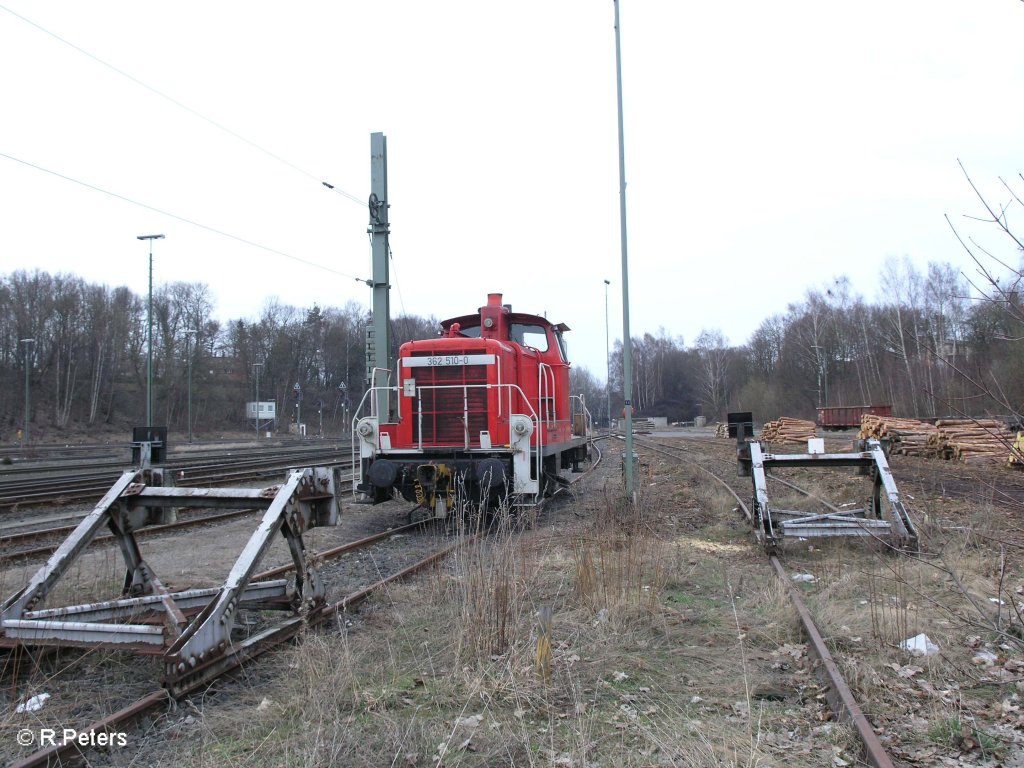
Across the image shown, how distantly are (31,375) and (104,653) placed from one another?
66.9 m

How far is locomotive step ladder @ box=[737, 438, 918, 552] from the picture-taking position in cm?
709

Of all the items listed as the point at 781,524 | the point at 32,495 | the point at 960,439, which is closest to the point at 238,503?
the point at 781,524

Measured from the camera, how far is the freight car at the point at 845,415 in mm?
42281

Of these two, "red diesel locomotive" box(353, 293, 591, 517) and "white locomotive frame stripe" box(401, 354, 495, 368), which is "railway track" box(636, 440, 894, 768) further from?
"white locomotive frame stripe" box(401, 354, 495, 368)

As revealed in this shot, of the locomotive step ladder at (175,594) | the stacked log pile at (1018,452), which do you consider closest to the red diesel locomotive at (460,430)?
the locomotive step ladder at (175,594)

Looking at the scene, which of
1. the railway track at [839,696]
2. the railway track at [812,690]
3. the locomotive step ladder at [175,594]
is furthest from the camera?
the locomotive step ladder at [175,594]

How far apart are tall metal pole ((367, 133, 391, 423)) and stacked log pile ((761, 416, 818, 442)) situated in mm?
25002

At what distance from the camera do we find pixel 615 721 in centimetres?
368

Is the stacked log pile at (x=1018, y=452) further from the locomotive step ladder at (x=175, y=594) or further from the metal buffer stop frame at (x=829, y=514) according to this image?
the locomotive step ladder at (x=175, y=594)

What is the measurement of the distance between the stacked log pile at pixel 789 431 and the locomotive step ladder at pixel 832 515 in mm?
27263

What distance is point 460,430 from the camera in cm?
1020

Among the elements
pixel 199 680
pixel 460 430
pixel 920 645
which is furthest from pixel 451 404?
pixel 920 645

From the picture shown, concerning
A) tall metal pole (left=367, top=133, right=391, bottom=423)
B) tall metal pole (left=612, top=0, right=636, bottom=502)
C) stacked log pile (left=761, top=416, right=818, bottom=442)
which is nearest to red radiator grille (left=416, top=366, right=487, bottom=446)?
tall metal pole (left=612, top=0, right=636, bottom=502)

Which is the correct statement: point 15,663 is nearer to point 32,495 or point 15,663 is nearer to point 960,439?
point 32,495
